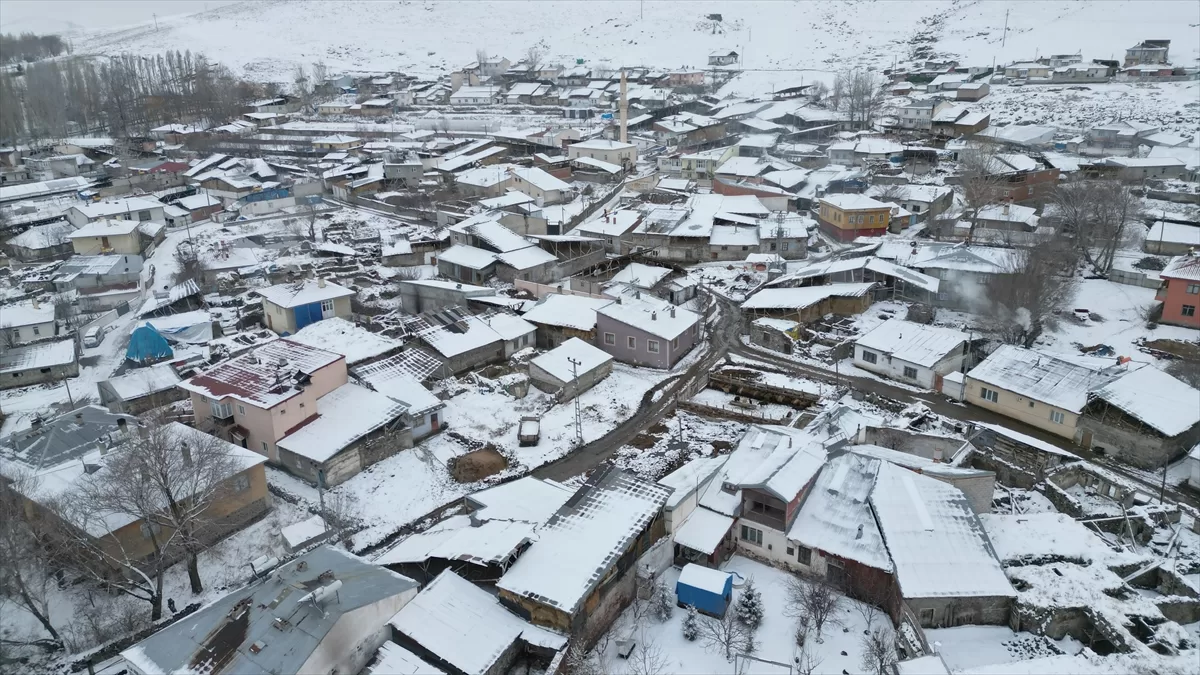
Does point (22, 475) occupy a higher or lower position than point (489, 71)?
lower

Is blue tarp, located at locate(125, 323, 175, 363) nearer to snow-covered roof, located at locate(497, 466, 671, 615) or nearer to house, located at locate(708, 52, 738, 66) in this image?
snow-covered roof, located at locate(497, 466, 671, 615)

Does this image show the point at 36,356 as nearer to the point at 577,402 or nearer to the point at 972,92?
the point at 577,402

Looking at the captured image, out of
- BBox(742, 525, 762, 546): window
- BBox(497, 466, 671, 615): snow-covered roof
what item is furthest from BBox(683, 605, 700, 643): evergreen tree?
BBox(742, 525, 762, 546): window

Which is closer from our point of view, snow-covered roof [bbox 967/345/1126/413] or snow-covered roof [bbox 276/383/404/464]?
snow-covered roof [bbox 276/383/404/464]

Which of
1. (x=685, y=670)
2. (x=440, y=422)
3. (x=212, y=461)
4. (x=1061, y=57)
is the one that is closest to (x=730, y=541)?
(x=685, y=670)

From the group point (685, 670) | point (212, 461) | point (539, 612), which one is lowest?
point (685, 670)

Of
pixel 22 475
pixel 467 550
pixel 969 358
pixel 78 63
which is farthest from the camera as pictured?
pixel 78 63

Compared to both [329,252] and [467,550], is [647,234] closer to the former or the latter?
[329,252]

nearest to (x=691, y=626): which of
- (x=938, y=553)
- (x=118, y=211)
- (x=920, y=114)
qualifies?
(x=938, y=553)
